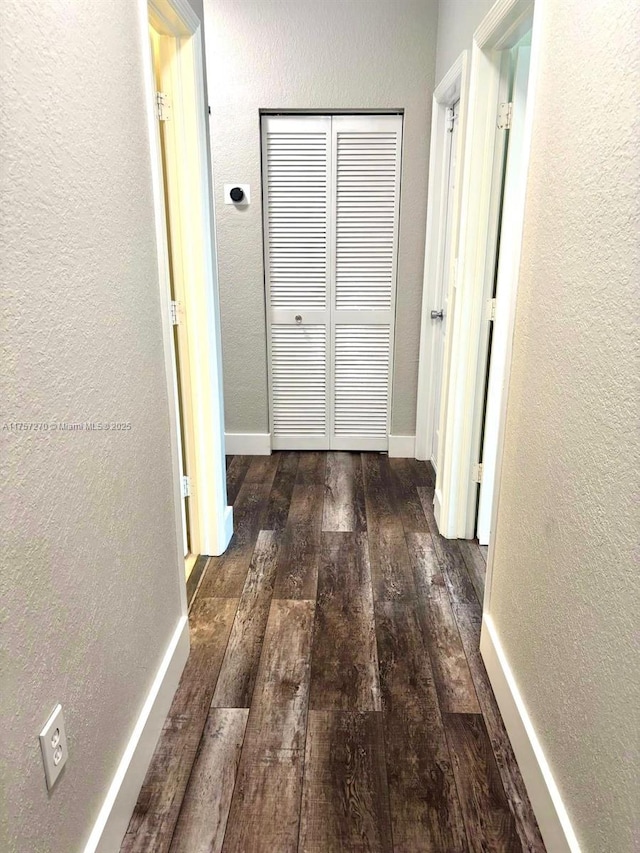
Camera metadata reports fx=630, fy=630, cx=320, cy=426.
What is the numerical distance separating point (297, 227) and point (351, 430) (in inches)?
51.5

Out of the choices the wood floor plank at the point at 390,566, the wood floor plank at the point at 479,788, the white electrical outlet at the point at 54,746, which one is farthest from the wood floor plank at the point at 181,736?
the wood floor plank at the point at 479,788

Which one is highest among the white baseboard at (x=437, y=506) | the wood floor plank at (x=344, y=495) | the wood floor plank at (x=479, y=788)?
the white baseboard at (x=437, y=506)

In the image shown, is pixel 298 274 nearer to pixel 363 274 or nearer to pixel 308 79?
pixel 363 274

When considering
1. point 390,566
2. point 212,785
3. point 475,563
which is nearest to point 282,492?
point 390,566

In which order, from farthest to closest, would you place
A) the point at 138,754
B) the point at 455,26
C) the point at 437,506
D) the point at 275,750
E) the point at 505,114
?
the point at 437,506 → the point at 455,26 → the point at 505,114 → the point at 275,750 → the point at 138,754

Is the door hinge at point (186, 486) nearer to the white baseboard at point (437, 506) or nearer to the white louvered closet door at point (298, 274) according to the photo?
the white baseboard at point (437, 506)

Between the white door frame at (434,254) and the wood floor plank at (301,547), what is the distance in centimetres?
78

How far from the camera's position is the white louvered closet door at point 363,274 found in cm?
360

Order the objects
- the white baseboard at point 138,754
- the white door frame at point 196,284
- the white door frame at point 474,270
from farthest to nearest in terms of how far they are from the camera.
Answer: the white door frame at point 474,270 → the white door frame at point 196,284 → the white baseboard at point 138,754

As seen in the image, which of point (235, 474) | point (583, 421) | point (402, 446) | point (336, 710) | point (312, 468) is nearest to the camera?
point (583, 421)

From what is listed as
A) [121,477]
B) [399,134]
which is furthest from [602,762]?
[399,134]

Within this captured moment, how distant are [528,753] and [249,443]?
2747mm

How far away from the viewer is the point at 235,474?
12.3ft

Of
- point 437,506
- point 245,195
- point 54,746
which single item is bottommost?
point 437,506
